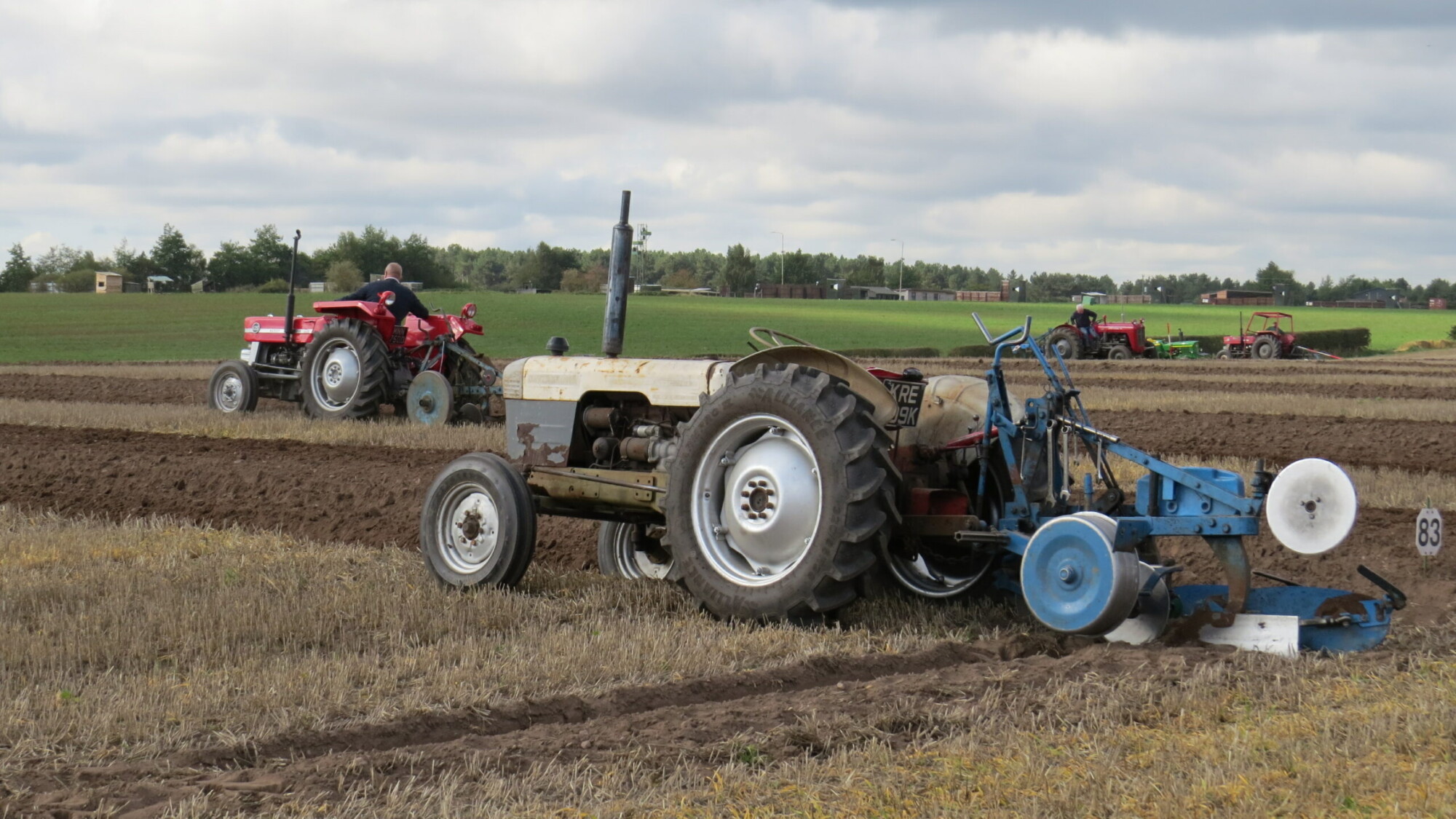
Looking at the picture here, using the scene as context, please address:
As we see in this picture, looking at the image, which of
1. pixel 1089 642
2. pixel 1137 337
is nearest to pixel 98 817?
pixel 1089 642

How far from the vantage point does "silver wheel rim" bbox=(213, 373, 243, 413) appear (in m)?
16.2

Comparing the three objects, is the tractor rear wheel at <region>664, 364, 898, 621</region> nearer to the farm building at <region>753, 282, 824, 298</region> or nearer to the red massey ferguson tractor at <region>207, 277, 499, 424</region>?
the red massey ferguson tractor at <region>207, 277, 499, 424</region>

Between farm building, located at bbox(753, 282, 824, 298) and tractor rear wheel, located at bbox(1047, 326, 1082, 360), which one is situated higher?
farm building, located at bbox(753, 282, 824, 298)

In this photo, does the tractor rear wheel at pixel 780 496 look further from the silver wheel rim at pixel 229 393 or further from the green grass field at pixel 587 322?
the green grass field at pixel 587 322

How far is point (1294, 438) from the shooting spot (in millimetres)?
14133

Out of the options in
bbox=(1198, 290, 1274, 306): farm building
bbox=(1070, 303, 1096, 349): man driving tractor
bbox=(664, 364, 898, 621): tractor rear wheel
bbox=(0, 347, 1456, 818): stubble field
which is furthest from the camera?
bbox=(1198, 290, 1274, 306): farm building

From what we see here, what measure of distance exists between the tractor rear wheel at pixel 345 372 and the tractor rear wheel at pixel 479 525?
7.97 meters

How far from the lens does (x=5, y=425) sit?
1508 cm

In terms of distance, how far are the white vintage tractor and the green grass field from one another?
29734 mm

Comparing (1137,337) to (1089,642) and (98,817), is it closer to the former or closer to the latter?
(1089,642)

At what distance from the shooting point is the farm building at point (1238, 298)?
96500mm

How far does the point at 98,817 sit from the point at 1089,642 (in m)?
3.68

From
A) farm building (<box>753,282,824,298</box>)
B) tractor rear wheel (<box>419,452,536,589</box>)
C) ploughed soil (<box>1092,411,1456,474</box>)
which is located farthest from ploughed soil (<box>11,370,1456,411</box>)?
farm building (<box>753,282,824,298</box>)

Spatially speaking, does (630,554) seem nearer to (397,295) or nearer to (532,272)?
(397,295)
